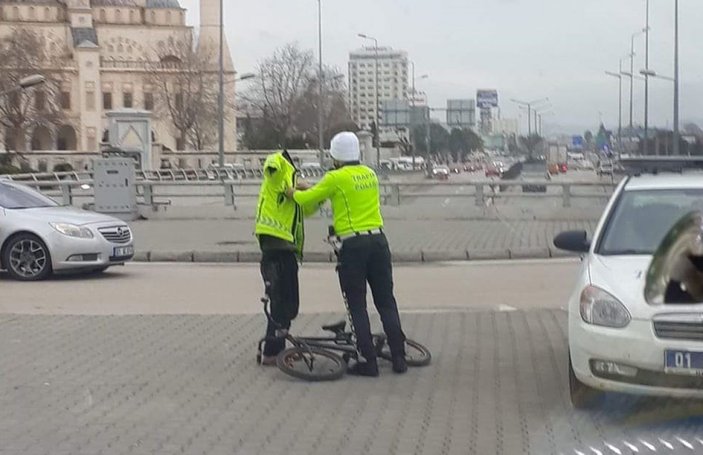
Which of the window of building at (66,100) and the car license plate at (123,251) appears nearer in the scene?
the car license plate at (123,251)

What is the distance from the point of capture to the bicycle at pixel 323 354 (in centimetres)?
895

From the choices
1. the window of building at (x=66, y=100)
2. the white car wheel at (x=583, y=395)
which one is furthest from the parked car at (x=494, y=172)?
the window of building at (x=66, y=100)

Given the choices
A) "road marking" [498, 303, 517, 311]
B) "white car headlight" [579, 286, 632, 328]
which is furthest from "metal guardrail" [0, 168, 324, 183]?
"white car headlight" [579, 286, 632, 328]

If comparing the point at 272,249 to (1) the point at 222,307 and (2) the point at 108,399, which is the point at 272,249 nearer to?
(2) the point at 108,399

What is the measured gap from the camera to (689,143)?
113 ft

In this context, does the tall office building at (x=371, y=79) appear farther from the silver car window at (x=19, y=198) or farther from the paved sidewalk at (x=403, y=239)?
the silver car window at (x=19, y=198)

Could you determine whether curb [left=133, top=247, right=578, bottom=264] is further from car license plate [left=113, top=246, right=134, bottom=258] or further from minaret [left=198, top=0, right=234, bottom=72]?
minaret [left=198, top=0, right=234, bottom=72]

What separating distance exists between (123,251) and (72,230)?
34.2 inches

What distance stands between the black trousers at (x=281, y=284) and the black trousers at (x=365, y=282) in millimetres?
546

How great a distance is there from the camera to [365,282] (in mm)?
8969

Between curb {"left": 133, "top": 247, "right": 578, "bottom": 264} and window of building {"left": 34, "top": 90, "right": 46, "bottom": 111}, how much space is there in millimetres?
65649

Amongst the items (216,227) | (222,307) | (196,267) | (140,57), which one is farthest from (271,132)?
(222,307)

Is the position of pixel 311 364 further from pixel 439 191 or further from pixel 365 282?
pixel 439 191

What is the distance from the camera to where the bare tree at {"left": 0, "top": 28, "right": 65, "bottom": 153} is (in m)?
76.6
